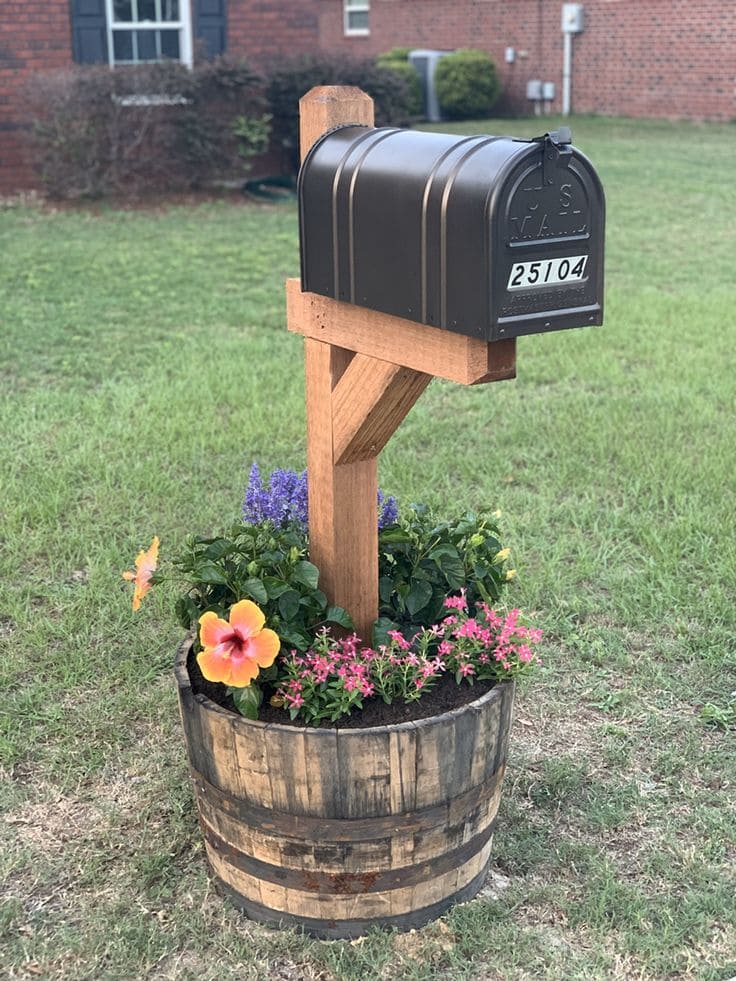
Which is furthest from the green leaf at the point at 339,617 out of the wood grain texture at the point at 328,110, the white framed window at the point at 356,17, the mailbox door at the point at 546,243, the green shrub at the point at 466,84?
the white framed window at the point at 356,17

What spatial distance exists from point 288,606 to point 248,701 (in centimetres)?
25

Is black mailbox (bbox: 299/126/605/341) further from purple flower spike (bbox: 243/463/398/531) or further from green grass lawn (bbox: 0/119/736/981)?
green grass lawn (bbox: 0/119/736/981)

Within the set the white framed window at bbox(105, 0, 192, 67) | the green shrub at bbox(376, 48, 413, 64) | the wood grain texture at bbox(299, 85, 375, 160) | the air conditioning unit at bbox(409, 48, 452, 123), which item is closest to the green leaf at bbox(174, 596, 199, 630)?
the wood grain texture at bbox(299, 85, 375, 160)

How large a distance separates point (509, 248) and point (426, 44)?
2310 cm

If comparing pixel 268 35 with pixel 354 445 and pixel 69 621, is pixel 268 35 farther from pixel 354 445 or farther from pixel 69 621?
pixel 354 445

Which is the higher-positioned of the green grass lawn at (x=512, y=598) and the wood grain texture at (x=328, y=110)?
the wood grain texture at (x=328, y=110)

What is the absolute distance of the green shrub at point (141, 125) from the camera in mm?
11180

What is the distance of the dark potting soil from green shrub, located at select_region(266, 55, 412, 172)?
1058 cm

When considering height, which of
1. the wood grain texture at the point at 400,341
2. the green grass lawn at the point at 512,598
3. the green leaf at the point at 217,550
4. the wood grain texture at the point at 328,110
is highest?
the wood grain texture at the point at 328,110

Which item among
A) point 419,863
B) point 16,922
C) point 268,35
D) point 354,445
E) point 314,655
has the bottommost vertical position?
point 16,922

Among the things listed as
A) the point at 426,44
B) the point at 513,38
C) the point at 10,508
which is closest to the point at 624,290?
the point at 10,508

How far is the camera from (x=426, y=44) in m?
23.3

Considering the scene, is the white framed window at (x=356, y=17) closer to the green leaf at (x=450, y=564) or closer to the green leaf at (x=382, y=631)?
the green leaf at (x=450, y=564)

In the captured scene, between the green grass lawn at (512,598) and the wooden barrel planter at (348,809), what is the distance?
9cm
